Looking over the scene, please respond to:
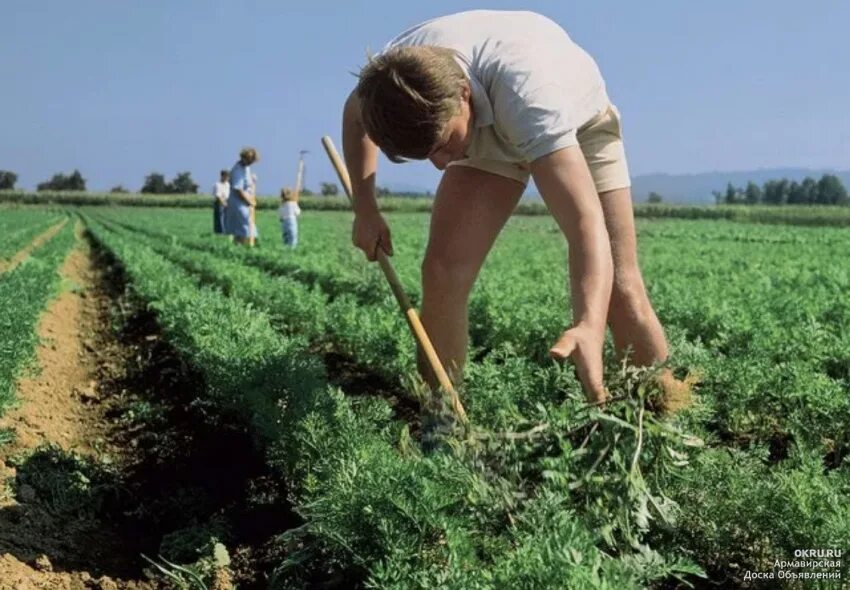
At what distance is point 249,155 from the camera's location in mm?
14555

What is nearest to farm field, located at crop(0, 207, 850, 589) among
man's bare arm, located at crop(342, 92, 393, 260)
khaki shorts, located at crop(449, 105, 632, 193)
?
man's bare arm, located at crop(342, 92, 393, 260)

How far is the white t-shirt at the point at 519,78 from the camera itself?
3068 millimetres

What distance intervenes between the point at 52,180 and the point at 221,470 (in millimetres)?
108509

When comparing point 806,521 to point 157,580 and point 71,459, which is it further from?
point 71,459

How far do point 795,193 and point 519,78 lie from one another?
95552 millimetres

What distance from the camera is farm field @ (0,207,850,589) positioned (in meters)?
2.90

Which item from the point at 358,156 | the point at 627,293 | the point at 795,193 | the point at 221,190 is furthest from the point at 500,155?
the point at 795,193

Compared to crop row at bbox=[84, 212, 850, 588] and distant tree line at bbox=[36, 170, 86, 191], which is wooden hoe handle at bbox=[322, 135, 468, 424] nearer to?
crop row at bbox=[84, 212, 850, 588]

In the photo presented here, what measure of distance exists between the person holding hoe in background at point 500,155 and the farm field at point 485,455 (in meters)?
0.29

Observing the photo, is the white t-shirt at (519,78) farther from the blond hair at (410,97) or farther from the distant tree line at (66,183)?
the distant tree line at (66,183)

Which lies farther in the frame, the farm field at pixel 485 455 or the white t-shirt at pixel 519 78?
the white t-shirt at pixel 519 78

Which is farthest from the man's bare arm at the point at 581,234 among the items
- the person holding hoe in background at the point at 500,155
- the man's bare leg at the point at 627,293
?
the man's bare leg at the point at 627,293

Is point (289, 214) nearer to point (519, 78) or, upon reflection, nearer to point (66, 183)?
point (519, 78)

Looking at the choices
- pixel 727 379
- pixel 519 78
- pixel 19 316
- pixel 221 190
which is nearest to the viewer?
pixel 519 78
